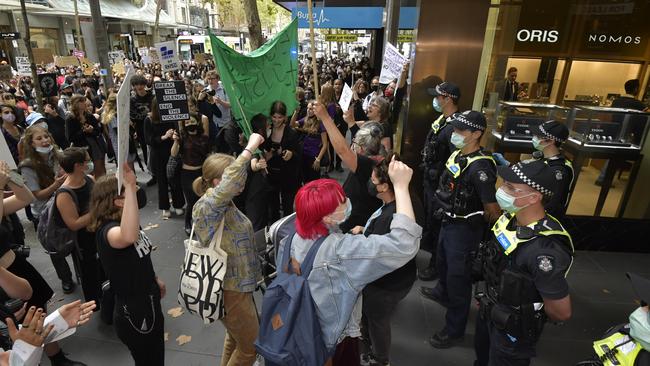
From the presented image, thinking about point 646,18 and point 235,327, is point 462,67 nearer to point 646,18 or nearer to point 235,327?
point 235,327

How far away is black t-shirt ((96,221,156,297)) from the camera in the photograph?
8.79 ft

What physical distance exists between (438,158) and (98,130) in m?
6.14

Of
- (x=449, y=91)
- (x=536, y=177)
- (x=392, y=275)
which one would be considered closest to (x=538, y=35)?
(x=449, y=91)

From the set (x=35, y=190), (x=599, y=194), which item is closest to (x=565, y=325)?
(x=599, y=194)

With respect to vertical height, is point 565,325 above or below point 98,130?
below

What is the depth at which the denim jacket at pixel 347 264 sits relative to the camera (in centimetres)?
215

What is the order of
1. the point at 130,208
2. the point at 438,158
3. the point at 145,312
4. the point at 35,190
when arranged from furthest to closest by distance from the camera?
1. the point at 438,158
2. the point at 35,190
3. the point at 145,312
4. the point at 130,208

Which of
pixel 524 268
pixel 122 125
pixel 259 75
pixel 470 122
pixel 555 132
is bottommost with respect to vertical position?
pixel 524 268

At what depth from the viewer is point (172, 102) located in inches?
232

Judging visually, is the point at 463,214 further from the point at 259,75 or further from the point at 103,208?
the point at 259,75

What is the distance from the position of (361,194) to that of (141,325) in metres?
2.03

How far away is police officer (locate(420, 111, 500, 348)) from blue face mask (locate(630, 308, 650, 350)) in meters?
1.69

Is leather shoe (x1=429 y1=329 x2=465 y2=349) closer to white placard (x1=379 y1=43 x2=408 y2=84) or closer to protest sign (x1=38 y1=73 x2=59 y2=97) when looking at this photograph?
white placard (x1=379 y1=43 x2=408 y2=84)

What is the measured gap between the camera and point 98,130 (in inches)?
285
